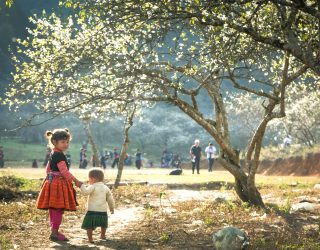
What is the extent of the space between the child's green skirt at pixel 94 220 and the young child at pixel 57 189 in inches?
15.7

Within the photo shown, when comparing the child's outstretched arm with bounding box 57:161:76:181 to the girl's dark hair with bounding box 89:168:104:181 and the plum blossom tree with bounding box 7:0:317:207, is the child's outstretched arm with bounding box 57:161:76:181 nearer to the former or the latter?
the girl's dark hair with bounding box 89:168:104:181

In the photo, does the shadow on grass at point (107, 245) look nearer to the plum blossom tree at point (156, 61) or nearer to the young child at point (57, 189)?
the young child at point (57, 189)

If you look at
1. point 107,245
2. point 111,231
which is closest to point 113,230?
point 111,231

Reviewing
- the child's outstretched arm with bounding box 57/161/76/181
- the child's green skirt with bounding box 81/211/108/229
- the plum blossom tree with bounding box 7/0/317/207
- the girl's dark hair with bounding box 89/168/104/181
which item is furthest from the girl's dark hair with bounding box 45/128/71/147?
the child's green skirt with bounding box 81/211/108/229

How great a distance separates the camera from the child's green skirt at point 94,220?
318 inches

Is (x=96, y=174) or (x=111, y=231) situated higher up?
(x=96, y=174)

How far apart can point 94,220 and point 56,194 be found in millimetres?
856

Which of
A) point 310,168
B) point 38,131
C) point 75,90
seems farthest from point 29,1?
point 75,90

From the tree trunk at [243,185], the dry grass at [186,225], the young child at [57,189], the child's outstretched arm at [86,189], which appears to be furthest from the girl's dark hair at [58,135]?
the tree trunk at [243,185]

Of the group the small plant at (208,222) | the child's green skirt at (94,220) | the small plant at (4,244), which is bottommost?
the small plant at (4,244)

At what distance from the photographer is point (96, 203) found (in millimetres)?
8227

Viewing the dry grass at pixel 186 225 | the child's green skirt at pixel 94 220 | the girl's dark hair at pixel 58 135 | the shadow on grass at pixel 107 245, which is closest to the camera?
the shadow on grass at pixel 107 245

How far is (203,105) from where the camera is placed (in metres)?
99.5

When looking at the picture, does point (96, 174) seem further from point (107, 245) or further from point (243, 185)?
point (243, 185)
